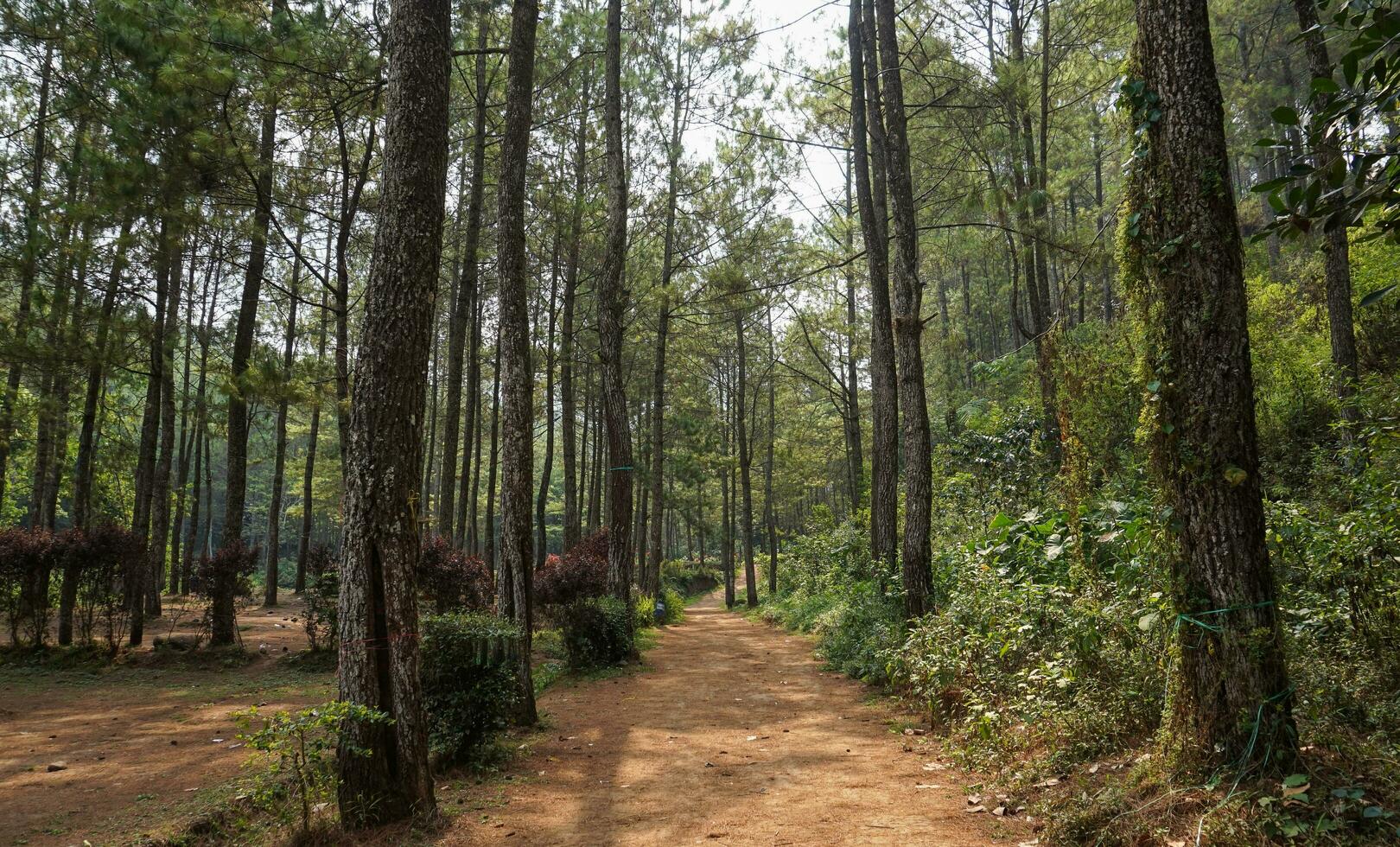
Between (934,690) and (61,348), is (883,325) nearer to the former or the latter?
(934,690)

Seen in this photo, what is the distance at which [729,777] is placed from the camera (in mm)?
5312

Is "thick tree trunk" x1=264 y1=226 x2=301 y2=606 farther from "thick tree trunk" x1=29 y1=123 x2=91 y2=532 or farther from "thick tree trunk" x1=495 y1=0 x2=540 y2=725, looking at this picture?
"thick tree trunk" x1=495 y1=0 x2=540 y2=725

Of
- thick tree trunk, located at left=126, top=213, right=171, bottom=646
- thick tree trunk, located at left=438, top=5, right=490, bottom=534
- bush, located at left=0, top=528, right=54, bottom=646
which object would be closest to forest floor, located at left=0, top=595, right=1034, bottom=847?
bush, located at left=0, top=528, right=54, bottom=646

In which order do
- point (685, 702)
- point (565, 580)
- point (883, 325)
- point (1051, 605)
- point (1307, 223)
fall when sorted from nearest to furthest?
point (1307, 223) < point (1051, 605) < point (685, 702) < point (883, 325) < point (565, 580)

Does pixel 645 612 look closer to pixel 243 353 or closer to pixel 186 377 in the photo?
pixel 243 353

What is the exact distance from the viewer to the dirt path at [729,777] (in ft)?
13.5

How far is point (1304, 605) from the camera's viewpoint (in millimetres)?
4371

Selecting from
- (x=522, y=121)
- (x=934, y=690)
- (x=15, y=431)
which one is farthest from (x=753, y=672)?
(x=15, y=431)

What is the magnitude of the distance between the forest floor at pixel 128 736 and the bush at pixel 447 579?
1846 mm

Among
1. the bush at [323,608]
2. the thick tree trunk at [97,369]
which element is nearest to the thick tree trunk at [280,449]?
the thick tree trunk at [97,369]

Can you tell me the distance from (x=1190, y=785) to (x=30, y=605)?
14819mm

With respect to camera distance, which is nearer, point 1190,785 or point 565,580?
point 1190,785

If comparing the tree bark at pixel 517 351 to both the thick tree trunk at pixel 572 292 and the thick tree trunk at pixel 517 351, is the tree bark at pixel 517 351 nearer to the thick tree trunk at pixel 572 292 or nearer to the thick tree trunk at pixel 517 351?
the thick tree trunk at pixel 517 351

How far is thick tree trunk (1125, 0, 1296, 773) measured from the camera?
3246 millimetres
